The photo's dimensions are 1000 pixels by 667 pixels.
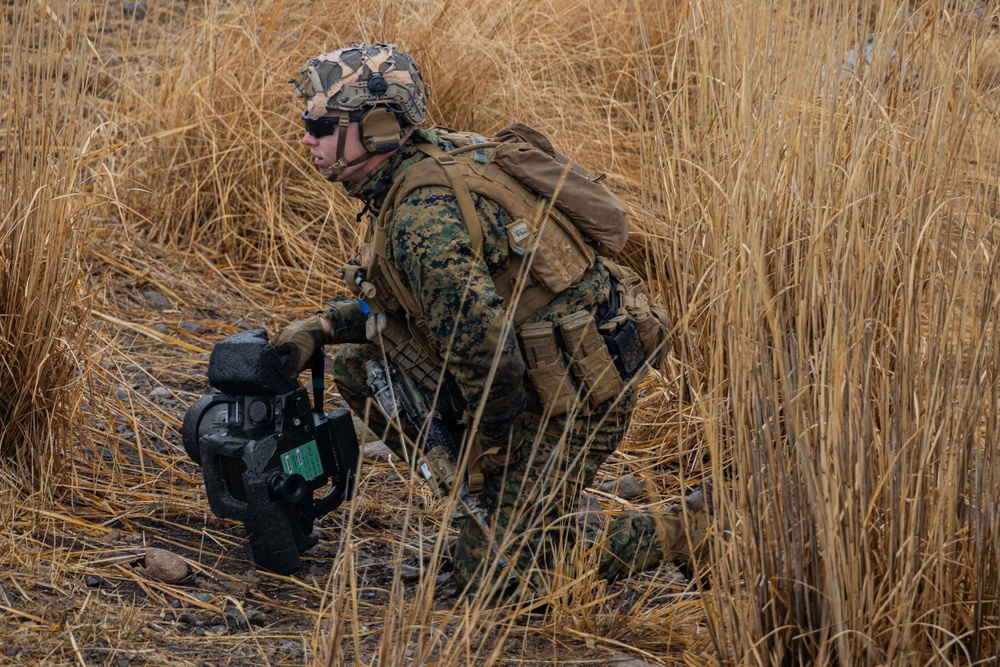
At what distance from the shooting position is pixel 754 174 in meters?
3.07

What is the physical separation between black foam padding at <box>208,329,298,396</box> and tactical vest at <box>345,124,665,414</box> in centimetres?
32

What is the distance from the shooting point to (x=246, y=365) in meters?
2.92

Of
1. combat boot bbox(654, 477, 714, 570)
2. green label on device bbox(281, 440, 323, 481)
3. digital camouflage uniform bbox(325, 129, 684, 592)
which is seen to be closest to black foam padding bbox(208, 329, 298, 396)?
green label on device bbox(281, 440, 323, 481)

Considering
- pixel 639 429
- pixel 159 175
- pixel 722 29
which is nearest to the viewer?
pixel 722 29

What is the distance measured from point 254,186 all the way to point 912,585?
410 centimetres

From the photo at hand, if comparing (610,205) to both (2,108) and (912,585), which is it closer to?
(912,585)

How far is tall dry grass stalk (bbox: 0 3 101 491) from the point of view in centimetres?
298

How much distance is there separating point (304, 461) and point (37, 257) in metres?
0.93

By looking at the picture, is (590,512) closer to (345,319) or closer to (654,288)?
(345,319)

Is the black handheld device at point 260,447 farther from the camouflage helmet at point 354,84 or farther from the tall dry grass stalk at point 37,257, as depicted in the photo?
the camouflage helmet at point 354,84

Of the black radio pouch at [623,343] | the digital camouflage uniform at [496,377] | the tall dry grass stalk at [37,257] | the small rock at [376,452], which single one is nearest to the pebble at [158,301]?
the small rock at [376,452]

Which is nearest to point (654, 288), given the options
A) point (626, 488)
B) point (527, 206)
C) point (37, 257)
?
point (626, 488)

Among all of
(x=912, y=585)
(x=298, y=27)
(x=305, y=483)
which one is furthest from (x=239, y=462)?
(x=298, y=27)

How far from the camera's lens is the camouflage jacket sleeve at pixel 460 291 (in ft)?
9.07
